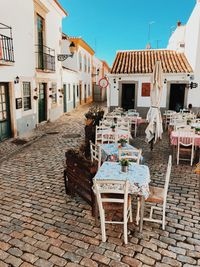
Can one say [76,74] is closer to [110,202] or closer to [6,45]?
[6,45]

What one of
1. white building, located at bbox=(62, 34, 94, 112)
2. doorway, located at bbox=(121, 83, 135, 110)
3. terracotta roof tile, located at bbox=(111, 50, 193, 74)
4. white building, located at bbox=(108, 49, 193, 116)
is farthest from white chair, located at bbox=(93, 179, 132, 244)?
white building, located at bbox=(62, 34, 94, 112)

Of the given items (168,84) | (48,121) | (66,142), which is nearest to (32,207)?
(66,142)

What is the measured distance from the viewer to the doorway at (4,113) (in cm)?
935

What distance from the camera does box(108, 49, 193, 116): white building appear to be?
13664 mm

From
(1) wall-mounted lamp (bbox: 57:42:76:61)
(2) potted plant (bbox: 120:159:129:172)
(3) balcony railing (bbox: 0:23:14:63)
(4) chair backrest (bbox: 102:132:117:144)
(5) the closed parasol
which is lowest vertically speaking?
(4) chair backrest (bbox: 102:132:117:144)

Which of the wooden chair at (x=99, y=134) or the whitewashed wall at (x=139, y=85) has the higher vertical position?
the whitewashed wall at (x=139, y=85)

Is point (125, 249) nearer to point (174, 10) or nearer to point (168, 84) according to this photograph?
point (168, 84)

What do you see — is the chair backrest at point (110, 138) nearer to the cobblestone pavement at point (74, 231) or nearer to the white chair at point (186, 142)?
the cobblestone pavement at point (74, 231)

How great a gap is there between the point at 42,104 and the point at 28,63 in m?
2.98

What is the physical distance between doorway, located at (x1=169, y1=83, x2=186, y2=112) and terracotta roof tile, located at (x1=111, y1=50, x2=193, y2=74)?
1.13 meters

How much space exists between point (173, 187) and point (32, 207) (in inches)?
128

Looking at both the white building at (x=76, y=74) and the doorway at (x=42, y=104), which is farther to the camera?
the white building at (x=76, y=74)

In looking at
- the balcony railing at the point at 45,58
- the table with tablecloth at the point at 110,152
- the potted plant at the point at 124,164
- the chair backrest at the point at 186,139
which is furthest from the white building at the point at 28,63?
the chair backrest at the point at 186,139

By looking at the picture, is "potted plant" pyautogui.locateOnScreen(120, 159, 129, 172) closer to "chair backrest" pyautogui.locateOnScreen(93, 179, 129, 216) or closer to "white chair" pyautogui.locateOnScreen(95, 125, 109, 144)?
"chair backrest" pyautogui.locateOnScreen(93, 179, 129, 216)
